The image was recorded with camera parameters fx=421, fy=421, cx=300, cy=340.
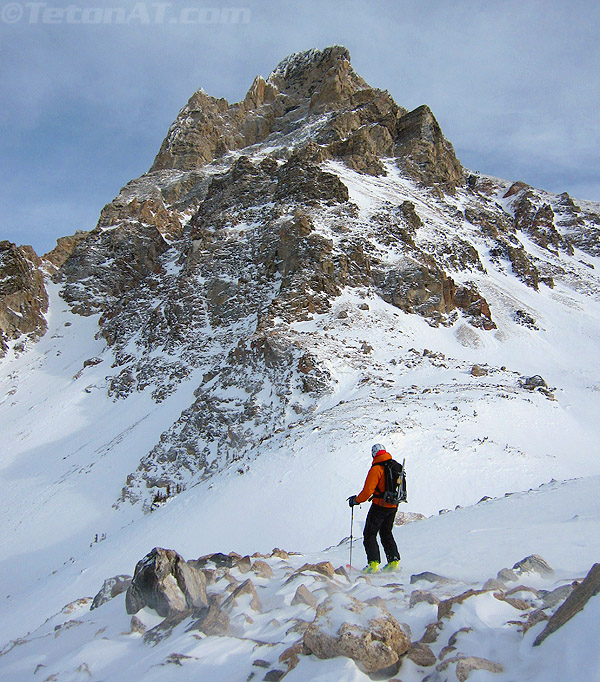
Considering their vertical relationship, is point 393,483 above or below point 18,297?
below

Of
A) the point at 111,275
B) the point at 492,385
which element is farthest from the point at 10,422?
the point at 492,385

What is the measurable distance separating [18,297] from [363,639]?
162 feet

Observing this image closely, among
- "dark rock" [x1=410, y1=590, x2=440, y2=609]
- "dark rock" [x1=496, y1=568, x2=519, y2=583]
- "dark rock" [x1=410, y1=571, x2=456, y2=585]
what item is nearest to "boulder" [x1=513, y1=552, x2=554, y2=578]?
"dark rock" [x1=496, y1=568, x2=519, y2=583]

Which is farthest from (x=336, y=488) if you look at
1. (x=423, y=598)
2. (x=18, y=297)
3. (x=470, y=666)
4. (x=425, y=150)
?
(x=425, y=150)

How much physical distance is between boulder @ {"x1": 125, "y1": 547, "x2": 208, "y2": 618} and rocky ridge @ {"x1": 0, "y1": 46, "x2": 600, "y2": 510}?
10.9 meters

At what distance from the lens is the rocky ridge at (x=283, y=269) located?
70.7 ft

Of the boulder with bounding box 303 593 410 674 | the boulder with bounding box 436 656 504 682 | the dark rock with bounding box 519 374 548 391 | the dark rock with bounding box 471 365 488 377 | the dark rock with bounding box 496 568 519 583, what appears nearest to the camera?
the boulder with bounding box 436 656 504 682

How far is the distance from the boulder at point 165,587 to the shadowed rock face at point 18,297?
42562 millimetres

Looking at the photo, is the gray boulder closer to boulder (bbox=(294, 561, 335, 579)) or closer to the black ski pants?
the black ski pants

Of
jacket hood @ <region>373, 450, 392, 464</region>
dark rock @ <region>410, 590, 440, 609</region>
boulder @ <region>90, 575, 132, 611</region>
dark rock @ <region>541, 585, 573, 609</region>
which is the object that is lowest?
dark rock @ <region>541, 585, 573, 609</region>

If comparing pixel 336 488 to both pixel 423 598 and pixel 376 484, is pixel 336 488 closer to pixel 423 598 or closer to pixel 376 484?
Answer: pixel 376 484

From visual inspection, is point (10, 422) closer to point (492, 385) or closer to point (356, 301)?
point (356, 301)

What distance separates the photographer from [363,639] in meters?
3.03

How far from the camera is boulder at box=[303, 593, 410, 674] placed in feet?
9.68
